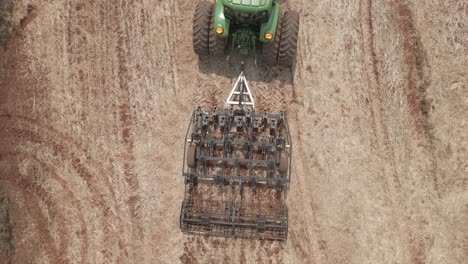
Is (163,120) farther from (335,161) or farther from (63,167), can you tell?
(335,161)

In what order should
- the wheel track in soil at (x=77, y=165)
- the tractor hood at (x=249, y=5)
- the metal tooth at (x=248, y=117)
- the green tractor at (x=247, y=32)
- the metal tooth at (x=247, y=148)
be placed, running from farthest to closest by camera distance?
the wheel track in soil at (x=77, y=165)
the metal tooth at (x=248, y=117)
the metal tooth at (x=247, y=148)
the green tractor at (x=247, y=32)
the tractor hood at (x=249, y=5)

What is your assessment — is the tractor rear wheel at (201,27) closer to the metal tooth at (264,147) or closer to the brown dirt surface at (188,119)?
the brown dirt surface at (188,119)

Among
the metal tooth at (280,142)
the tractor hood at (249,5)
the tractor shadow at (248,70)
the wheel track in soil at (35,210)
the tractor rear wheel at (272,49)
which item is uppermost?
the tractor hood at (249,5)

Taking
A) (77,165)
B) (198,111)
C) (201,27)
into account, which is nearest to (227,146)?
(198,111)

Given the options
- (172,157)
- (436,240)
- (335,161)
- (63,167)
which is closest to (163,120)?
(172,157)

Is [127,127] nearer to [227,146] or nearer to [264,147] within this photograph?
[227,146]

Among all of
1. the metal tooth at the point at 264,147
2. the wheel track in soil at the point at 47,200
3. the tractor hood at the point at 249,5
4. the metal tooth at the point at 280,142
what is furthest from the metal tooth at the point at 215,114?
the wheel track in soil at the point at 47,200
